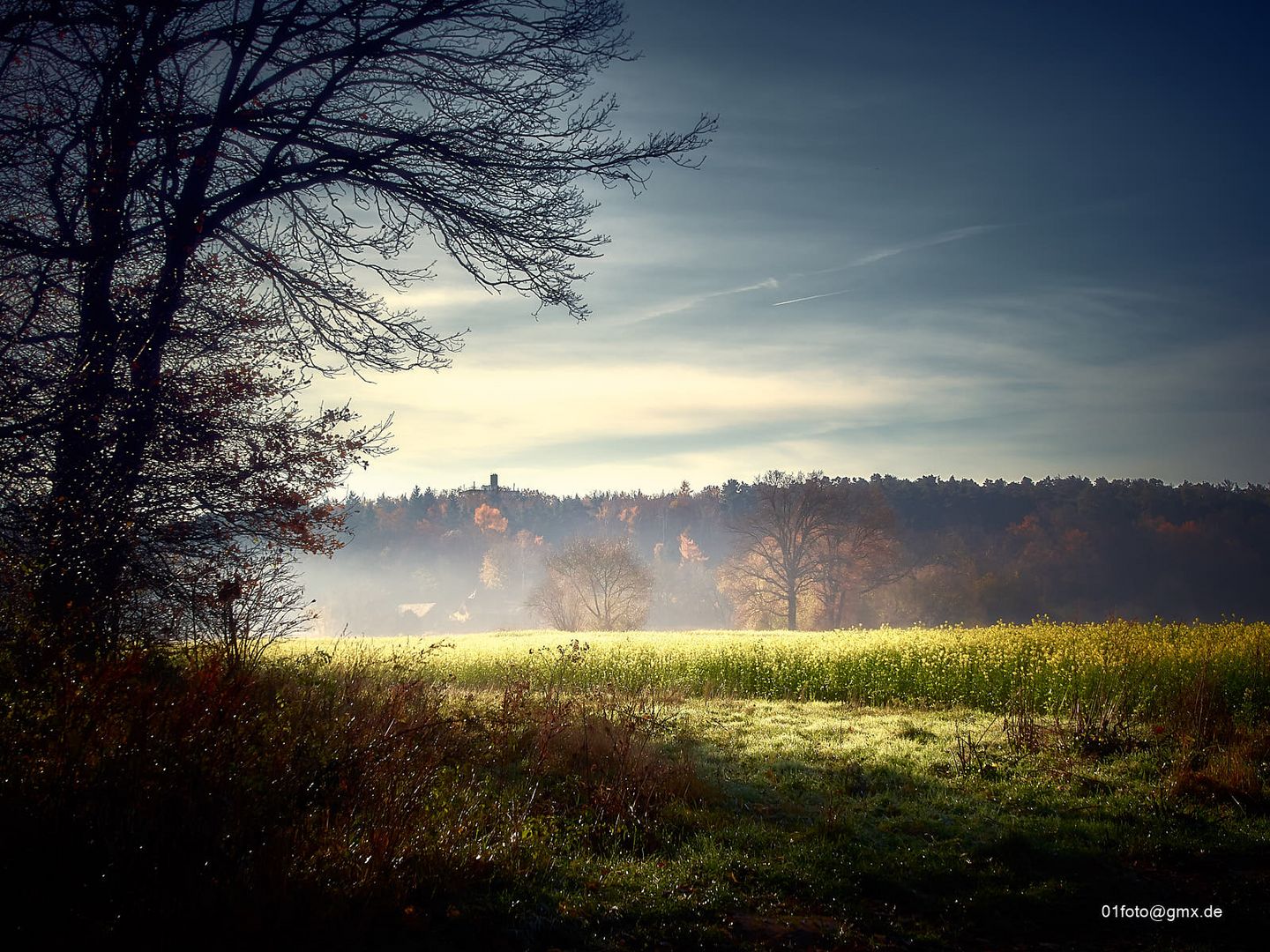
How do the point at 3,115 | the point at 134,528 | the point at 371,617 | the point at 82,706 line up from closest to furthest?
1. the point at 82,706
2. the point at 134,528
3. the point at 3,115
4. the point at 371,617

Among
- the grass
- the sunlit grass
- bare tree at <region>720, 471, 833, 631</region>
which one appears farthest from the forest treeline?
the grass

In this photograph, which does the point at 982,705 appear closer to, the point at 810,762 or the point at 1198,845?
the point at 810,762

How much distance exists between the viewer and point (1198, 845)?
670cm

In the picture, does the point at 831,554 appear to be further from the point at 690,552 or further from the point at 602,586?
the point at 690,552

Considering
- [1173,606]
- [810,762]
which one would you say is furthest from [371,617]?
[810,762]

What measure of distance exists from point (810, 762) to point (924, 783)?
1.60m

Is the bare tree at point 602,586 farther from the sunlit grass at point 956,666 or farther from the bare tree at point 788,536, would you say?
the sunlit grass at point 956,666

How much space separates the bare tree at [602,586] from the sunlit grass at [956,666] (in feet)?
106

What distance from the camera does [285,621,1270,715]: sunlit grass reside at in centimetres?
1286

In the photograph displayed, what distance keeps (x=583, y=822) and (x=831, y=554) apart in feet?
170

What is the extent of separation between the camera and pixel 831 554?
5634cm

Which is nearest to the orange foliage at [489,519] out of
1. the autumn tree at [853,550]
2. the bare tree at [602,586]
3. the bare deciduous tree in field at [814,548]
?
the bare tree at [602,586]

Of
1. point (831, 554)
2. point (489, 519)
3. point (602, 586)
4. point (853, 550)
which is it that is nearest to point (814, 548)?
point (831, 554)

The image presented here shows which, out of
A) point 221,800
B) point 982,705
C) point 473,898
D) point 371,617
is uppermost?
point 221,800
